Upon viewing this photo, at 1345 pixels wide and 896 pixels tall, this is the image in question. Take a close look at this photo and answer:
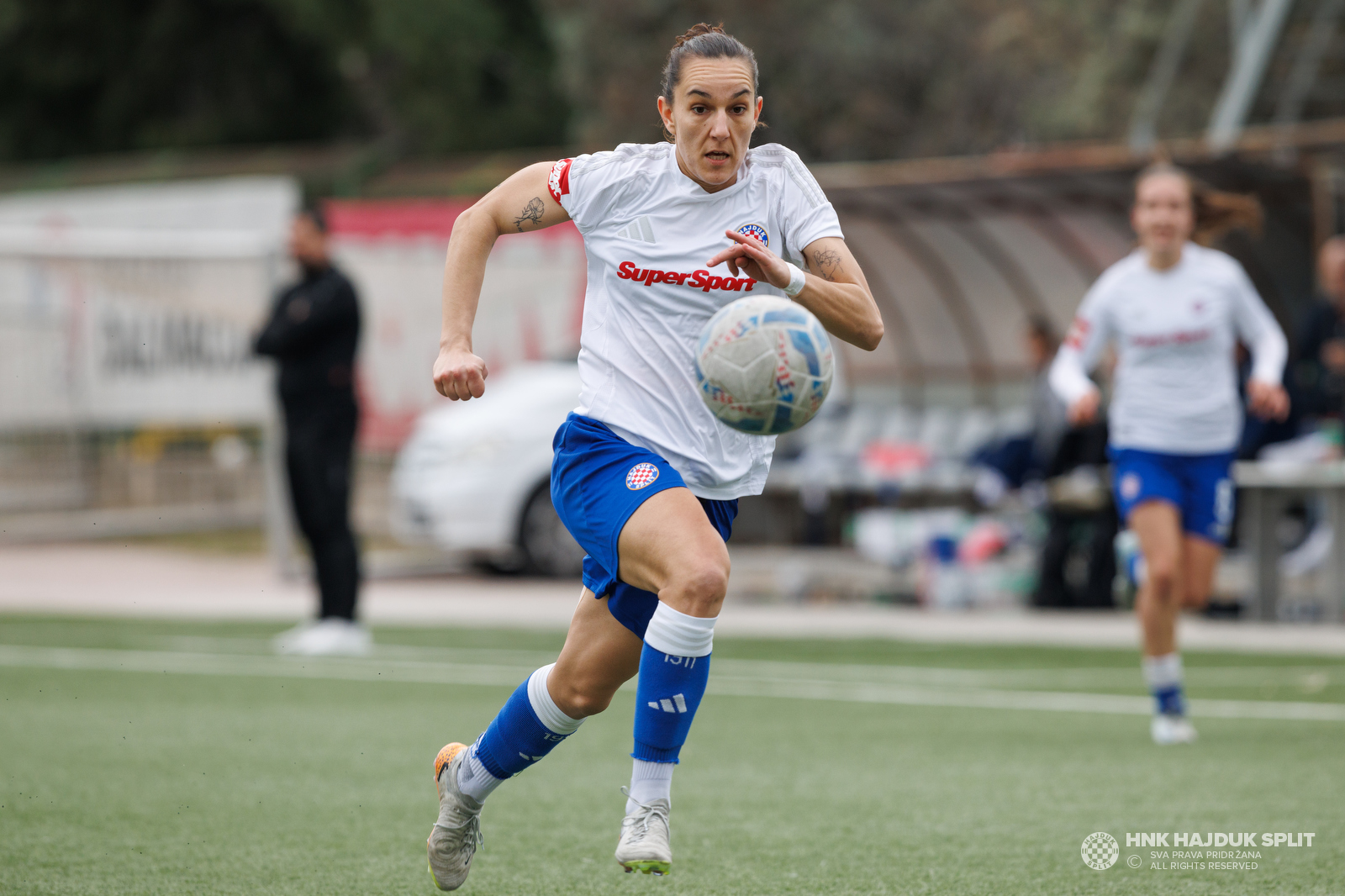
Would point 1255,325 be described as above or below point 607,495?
above

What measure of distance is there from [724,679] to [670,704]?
603cm

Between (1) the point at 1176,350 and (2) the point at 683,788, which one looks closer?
(2) the point at 683,788

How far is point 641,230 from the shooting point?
456 cm

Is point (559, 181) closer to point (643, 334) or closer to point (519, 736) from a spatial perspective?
point (643, 334)

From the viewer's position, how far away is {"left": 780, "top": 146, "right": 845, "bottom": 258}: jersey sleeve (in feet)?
15.1

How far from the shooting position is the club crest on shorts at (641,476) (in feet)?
14.3

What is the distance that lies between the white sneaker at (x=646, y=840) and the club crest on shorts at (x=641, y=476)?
769 mm

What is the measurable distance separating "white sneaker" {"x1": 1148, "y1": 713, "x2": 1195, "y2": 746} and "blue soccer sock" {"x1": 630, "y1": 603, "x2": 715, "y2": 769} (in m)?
3.92

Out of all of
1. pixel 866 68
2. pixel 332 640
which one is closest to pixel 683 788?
pixel 332 640

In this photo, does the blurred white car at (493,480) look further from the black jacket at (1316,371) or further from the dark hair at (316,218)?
the black jacket at (1316,371)

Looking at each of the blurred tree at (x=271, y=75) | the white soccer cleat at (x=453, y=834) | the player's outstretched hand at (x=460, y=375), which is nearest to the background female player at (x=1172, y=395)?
the white soccer cleat at (x=453, y=834)

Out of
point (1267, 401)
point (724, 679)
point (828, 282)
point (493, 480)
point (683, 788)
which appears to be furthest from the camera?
point (493, 480)

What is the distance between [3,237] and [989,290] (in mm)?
9461

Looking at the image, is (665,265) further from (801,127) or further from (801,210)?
(801,127)
